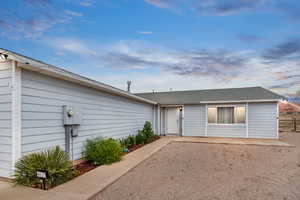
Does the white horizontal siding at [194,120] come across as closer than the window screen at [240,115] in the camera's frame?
No

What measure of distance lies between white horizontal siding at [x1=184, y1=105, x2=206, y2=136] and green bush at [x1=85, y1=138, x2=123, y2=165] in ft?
25.1

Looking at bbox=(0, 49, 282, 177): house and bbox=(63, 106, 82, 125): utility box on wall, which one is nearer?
bbox=(0, 49, 282, 177): house

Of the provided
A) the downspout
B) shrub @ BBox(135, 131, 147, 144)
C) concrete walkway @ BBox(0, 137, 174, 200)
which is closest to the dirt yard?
concrete walkway @ BBox(0, 137, 174, 200)

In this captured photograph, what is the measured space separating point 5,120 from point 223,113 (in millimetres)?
11614

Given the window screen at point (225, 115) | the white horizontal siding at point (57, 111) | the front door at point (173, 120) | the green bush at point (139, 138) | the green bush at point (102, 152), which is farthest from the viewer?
the front door at point (173, 120)

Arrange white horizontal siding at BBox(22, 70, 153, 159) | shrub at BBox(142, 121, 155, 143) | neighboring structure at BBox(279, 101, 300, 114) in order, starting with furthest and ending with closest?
1. neighboring structure at BBox(279, 101, 300, 114)
2. shrub at BBox(142, 121, 155, 143)
3. white horizontal siding at BBox(22, 70, 153, 159)

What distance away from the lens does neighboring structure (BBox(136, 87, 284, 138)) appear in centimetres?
1101

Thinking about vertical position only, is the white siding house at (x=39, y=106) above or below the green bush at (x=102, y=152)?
above

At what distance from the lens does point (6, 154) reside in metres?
3.67

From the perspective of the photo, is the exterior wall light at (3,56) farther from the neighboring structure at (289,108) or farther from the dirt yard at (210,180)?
the neighboring structure at (289,108)

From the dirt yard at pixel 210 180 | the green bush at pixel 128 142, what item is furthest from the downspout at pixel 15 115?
the green bush at pixel 128 142

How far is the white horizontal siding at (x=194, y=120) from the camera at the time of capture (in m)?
12.2

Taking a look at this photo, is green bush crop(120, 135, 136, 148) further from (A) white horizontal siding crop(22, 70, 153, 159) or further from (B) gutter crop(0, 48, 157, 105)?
(B) gutter crop(0, 48, 157, 105)

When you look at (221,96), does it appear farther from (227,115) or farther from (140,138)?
(140,138)
